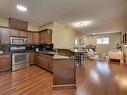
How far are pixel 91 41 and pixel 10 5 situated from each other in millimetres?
12730

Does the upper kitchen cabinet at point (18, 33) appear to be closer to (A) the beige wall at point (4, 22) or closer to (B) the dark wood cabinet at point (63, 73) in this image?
(A) the beige wall at point (4, 22)

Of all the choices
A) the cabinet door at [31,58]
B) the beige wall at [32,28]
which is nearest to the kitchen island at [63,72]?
the cabinet door at [31,58]

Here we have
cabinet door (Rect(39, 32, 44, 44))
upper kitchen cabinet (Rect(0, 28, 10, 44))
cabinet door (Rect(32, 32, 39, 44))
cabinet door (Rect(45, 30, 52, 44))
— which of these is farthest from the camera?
cabinet door (Rect(32, 32, 39, 44))

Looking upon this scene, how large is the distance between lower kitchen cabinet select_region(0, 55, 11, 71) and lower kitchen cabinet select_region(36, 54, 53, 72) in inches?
60.2

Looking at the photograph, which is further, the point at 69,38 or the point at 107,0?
the point at 69,38

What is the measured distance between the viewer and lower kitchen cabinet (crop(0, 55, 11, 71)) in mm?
4852

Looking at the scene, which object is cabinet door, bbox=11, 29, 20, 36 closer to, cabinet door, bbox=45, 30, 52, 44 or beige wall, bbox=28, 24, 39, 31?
beige wall, bbox=28, 24, 39, 31

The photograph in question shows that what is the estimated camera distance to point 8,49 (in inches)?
220

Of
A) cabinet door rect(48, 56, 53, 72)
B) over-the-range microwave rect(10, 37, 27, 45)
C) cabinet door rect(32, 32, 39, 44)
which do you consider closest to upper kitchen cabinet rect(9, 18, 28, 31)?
over-the-range microwave rect(10, 37, 27, 45)

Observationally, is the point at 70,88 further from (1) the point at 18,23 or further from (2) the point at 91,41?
(2) the point at 91,41

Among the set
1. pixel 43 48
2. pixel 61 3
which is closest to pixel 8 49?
pixel 43 48

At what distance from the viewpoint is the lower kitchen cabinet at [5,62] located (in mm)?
4852

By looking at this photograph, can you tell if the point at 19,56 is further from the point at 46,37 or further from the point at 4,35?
the point at 46,37

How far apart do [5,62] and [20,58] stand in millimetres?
715
